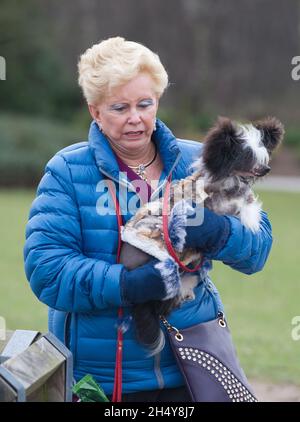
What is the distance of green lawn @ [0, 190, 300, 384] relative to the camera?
26.9 feet

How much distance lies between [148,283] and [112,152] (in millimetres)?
600

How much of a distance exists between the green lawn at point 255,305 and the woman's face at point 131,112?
4.44m

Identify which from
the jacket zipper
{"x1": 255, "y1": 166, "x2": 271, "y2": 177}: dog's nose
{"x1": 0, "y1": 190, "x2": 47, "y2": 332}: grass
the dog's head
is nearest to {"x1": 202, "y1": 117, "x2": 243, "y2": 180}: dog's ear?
the dog's head

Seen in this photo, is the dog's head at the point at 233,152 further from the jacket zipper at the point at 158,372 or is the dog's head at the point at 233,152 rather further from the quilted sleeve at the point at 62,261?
the jacket zipper at the point at 158,372

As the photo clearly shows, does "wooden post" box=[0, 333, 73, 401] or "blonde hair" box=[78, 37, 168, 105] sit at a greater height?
"blonde hair" box=[78, 37, 168, 105]

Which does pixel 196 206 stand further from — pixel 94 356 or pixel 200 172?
pixel 94 356

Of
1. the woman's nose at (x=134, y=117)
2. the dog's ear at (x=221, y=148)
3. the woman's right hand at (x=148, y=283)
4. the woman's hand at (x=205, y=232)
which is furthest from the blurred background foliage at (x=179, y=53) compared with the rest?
the woman's right hand at (x=148, y=283)

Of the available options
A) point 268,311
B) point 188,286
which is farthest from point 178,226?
point 268,311

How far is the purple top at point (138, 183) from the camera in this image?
3525 mm

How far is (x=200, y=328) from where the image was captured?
3494mm

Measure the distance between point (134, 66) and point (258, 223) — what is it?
0.86 meters

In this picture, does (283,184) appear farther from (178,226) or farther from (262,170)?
(178,226)

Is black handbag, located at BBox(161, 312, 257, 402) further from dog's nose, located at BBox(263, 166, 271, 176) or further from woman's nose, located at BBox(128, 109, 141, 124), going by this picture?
woman's nose, located at BBox(128, 109, 141, 124)
